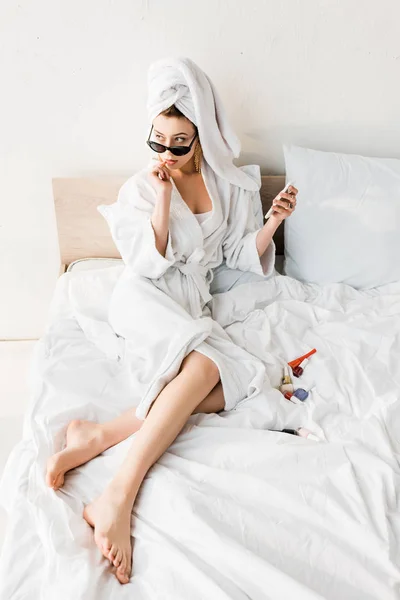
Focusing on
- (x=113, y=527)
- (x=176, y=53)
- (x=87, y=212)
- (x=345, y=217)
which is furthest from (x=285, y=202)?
(x=113, y=527)

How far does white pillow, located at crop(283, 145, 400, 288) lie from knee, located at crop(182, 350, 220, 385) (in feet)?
1.63

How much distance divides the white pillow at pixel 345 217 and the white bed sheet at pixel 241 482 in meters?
0.15

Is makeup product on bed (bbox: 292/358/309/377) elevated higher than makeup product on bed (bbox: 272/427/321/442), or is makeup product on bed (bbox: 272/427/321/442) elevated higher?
makeup product on bed (bbox: 292/358/309/377)

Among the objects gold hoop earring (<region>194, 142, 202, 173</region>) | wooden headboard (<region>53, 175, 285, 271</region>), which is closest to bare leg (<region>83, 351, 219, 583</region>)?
gold hoop earring (<region>194, 142, 202, 173</region>)

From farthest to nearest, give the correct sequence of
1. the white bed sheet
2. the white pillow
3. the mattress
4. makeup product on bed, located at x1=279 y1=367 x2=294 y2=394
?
1. the mattress
2. the white pillow
3. makeup product on bed, located at x1=279 y1=367 x2=294 y2=394
4. the white bed sheet

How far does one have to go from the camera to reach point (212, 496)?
991mm

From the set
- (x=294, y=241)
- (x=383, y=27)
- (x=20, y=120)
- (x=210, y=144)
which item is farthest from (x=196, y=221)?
(x=383, y=27)

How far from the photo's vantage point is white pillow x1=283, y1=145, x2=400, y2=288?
60.4 inches

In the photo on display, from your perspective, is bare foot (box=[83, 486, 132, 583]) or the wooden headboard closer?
bare foot (box=[83, 486, 132, 583])

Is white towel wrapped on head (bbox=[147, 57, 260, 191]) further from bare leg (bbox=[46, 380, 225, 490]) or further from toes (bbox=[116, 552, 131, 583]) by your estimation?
toes (bbox=[116, 552, 131, 583])

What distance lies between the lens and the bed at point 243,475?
888mm

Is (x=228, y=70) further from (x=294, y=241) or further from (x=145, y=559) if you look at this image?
(x=145, y=559)

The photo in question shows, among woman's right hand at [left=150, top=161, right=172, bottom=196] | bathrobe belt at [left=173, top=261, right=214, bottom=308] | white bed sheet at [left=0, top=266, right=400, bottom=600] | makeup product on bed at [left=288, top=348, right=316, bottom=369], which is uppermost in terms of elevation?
woman's right hand at [left=150, top=161, right=172, bottom=196]

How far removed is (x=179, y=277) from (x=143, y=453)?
480 mm
